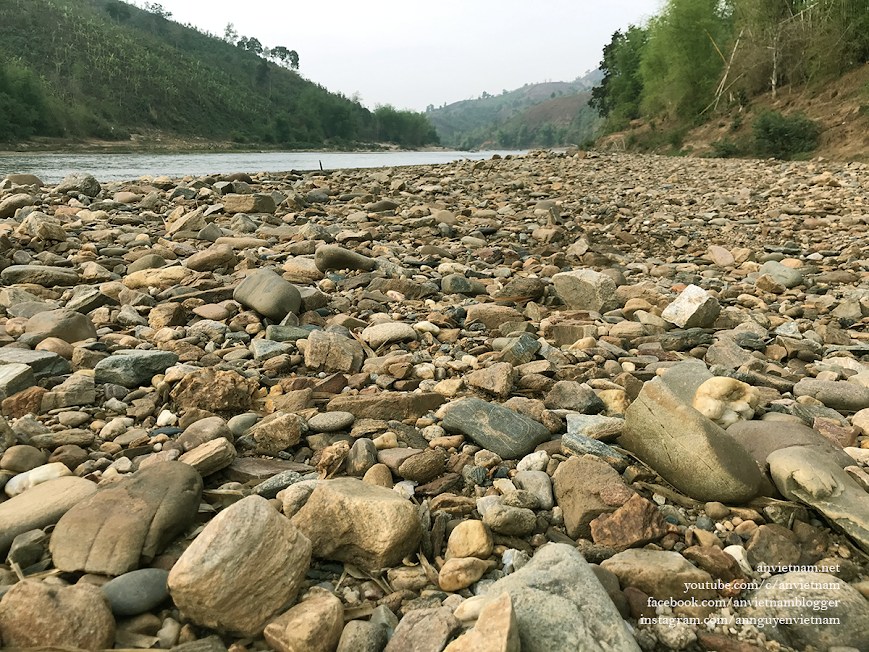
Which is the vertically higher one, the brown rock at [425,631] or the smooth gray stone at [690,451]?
the smooth gray stone at [690,451]

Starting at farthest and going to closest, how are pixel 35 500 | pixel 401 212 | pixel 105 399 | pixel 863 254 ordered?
pixel 401 212 < pixel 863 254 < pixel 105 399 < pixel 35 500

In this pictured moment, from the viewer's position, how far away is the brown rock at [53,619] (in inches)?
44.3

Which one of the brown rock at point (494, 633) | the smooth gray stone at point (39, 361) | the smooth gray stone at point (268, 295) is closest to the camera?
the brown rock at point (494, 633)

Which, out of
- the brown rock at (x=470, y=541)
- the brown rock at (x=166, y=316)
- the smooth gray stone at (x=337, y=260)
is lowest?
the brown rock at (x=470, y=541)

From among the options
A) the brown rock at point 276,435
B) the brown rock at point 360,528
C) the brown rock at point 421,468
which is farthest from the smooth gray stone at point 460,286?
the brown rock at point 360,528

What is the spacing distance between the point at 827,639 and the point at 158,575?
1565 millimetres

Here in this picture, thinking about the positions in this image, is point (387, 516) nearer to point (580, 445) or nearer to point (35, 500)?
point (580, 445)

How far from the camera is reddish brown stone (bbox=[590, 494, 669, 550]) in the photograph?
5.00 ft

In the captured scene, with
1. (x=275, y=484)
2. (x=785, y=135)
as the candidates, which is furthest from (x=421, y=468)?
(x=785, y=135)

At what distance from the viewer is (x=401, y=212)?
730 cm

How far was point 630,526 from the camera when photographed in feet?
5.08

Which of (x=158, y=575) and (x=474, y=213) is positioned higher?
(x=474, y=213)

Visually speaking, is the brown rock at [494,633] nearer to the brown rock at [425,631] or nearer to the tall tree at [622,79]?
the brown rock at [425,631]

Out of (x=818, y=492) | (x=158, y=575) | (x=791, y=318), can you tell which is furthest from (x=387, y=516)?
(x=791, y=318)
